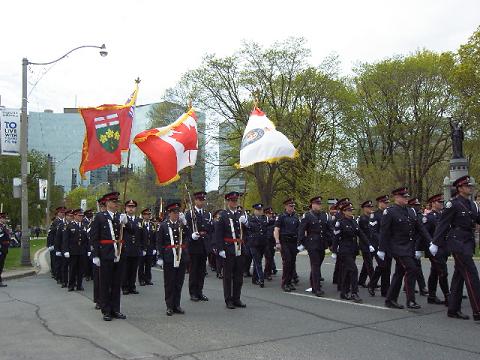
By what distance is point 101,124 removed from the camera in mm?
10930

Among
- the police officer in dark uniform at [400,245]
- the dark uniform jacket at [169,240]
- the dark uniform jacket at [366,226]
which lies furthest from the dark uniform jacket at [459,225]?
the dark uniform jacket at [169,240]

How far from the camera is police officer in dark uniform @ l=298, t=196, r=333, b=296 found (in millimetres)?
10805

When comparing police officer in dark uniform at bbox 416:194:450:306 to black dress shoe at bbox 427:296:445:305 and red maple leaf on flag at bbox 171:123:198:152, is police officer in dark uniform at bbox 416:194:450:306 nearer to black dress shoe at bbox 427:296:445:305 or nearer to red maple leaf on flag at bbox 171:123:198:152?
black dress shoe at bbox 427:296:445:305

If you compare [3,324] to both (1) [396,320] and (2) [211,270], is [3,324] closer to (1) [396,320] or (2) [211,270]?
(1) [396,320]

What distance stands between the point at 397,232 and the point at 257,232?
5383mm

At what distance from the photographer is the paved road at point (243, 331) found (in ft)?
20.7

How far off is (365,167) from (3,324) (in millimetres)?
32901

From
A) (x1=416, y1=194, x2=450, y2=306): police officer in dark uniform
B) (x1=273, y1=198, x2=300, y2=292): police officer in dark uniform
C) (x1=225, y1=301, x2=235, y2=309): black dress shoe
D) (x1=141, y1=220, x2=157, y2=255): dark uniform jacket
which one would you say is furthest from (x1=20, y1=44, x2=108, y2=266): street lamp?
(x1=416, y1=194, x2=450, y2=306): police officer in dark uniform

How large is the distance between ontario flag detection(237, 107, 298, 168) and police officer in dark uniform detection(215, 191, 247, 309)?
2197 mm

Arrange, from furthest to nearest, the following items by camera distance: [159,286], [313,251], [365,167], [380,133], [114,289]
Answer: [380,133] → [365,167] → [159,286] → [313,251] → [114,289]

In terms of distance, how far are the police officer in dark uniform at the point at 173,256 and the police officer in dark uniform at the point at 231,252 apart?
66cm

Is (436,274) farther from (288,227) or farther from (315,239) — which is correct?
(288,227)

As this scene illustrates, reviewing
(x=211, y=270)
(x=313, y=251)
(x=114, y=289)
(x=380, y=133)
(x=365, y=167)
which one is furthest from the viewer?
(x=380, y=133)

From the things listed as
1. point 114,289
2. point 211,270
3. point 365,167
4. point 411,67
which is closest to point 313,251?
point 114,289
